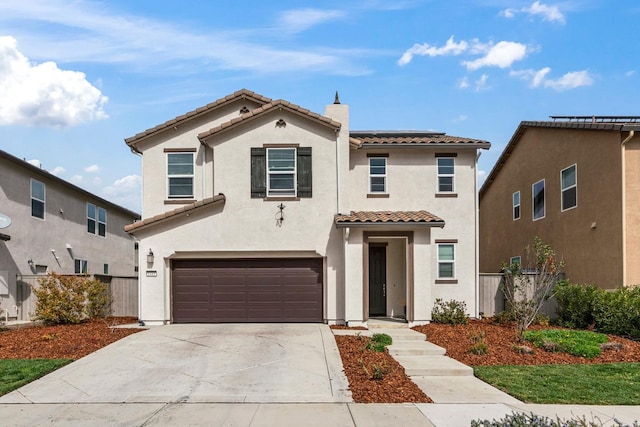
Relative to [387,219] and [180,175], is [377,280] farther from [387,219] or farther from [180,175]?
[180,175]

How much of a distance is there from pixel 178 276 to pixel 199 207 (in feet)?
A: 7.74

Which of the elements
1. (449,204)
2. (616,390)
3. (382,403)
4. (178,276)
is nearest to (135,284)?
(178,276)

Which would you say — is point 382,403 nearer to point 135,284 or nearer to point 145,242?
point 145,242

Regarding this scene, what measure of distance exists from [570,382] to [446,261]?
7613 millimetres

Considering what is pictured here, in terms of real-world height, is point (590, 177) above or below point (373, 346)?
above

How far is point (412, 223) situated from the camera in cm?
1478

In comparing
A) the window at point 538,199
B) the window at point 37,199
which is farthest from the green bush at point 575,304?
the window at point 37,199

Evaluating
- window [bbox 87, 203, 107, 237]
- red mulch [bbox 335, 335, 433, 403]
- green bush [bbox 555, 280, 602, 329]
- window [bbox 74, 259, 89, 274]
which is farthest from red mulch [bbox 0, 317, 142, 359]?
green bush [bbox 555, 280, 602, 329]

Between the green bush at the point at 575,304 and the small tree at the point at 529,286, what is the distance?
0.40 meters

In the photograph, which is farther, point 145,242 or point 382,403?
point 145,242

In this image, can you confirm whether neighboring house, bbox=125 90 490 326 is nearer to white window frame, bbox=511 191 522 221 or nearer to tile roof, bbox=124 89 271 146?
tile roof, bbox=124 89 271 146

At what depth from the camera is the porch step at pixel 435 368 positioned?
10.2 metres

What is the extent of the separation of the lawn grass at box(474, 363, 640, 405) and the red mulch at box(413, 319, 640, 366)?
1.69 ft

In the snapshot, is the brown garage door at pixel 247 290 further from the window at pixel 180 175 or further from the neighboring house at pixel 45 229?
the neighboring house at pixel 45 229
